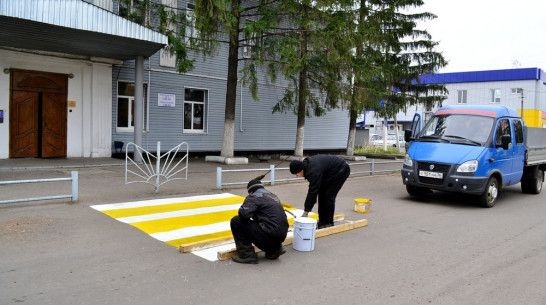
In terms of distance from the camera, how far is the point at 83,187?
10.6 metres

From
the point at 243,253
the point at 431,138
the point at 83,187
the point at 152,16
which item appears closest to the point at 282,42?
the point at 152,16

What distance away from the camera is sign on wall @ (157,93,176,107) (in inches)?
734

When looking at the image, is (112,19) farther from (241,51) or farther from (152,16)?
(241,51)

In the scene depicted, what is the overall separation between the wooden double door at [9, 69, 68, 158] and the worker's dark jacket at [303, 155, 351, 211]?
12.5 meters

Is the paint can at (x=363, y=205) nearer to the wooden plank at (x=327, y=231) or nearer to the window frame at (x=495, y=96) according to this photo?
the wooden plank at (x=327, y=231)

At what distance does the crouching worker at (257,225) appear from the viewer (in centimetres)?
542

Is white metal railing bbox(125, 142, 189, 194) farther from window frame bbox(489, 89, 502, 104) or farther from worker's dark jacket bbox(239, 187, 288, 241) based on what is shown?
window frame bbox(489, 89, 502, 104)

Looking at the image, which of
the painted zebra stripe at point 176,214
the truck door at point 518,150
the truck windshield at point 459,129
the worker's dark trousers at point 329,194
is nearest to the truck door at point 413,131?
the truck windshield at point 459,129

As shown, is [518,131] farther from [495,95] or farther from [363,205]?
[495,95]

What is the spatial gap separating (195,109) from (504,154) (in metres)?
13.8

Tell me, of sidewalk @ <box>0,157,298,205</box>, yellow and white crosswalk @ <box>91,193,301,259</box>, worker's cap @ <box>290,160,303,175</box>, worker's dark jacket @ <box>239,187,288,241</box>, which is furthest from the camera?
sidewalk @ <box>0,157,298,205</box>

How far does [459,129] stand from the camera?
11.0 m

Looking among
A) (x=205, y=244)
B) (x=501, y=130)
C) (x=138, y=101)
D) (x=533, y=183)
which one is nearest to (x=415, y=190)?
(x=501, y=130)

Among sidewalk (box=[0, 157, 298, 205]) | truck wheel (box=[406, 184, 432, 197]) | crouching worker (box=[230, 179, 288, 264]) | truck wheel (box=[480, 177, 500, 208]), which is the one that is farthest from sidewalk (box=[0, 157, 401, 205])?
truck wheel (box=[480, 177, 500, 208])
